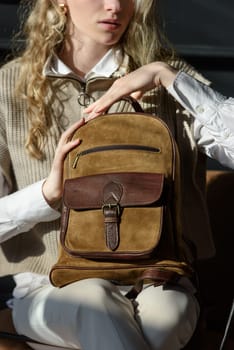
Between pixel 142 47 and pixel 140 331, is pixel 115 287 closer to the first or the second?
pixel 140 331

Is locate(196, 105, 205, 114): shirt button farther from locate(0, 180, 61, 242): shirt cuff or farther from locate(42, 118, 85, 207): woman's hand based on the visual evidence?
locate(0, 180, 61, 242): shirt cuff

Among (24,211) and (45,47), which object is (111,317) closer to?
(24,211)

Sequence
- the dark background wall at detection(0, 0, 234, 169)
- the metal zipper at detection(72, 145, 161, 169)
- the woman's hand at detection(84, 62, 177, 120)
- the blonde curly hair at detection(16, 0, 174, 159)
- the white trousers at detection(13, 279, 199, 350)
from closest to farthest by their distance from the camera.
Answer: the white trousers at detection(13, 279, 199, 350) → the metal zipper at detection(72, 145, 161, 169) → the woman's hand at detection(84, 62, 177, 120) → the blonde curly hair at detection(16, 0, 174, 159) → the dark background wall at detection(0, 0, 234, 169)

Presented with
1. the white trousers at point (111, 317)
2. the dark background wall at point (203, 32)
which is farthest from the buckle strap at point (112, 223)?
the dark background wall at point (203, 32)

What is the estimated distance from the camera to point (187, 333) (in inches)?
91.5

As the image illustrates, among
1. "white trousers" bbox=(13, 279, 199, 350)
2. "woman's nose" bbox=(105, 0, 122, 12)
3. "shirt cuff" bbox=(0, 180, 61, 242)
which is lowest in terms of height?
"white trousers" bbox=(13, 279, 199, 350)

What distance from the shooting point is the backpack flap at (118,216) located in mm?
2309

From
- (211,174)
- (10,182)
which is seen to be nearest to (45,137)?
(10,182)

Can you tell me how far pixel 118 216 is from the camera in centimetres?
233

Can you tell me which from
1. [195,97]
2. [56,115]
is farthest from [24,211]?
[195,97]

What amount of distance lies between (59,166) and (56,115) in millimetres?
230

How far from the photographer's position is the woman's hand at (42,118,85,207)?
2488mm

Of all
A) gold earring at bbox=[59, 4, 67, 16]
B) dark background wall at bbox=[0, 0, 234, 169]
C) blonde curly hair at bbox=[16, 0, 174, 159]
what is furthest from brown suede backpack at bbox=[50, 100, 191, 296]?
dark background wall at bbox=[0, 0, 234, 169]

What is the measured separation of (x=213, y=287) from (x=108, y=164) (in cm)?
74
